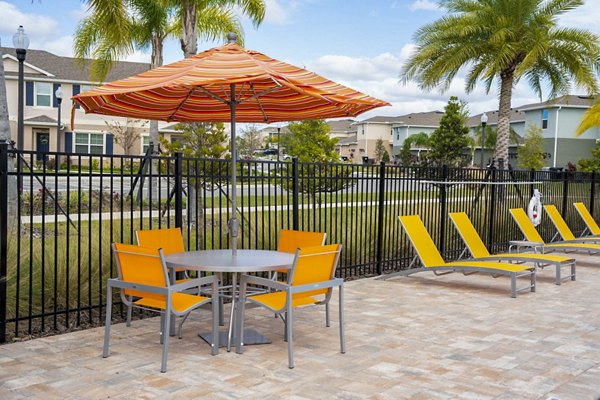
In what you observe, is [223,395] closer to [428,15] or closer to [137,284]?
[137,284]

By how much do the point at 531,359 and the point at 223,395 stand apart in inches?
113

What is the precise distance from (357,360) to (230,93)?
3045 millimetres

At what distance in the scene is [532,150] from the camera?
52.4m

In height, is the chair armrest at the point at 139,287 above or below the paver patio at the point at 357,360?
above

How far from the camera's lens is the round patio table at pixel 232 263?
234 inches

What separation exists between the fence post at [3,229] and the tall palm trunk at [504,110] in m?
22.1

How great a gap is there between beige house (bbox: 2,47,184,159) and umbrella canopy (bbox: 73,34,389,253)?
36257 mm

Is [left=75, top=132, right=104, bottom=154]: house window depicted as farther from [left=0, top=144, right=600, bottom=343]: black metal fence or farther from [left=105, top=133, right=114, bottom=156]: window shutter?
[left=0, top=144, right=600, bottom=343]: black metal fence

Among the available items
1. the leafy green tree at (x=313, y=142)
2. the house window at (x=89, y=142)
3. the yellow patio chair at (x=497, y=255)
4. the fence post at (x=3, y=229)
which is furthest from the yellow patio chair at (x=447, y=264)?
the house window at (x=89, y=142)

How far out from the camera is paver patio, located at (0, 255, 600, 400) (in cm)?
493

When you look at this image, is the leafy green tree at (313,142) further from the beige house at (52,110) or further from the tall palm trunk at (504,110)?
the beige house at (52,110)

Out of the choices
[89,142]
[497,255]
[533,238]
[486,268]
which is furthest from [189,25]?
[89,142]

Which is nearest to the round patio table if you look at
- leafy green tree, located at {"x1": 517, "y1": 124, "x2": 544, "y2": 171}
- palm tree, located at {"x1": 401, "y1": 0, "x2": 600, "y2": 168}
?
palm tree, located at {"x1": 401, "y1": 0, "x2": 600, "y2": 168}

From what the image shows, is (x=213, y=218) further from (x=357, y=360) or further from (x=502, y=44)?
(x=502, y=44)
